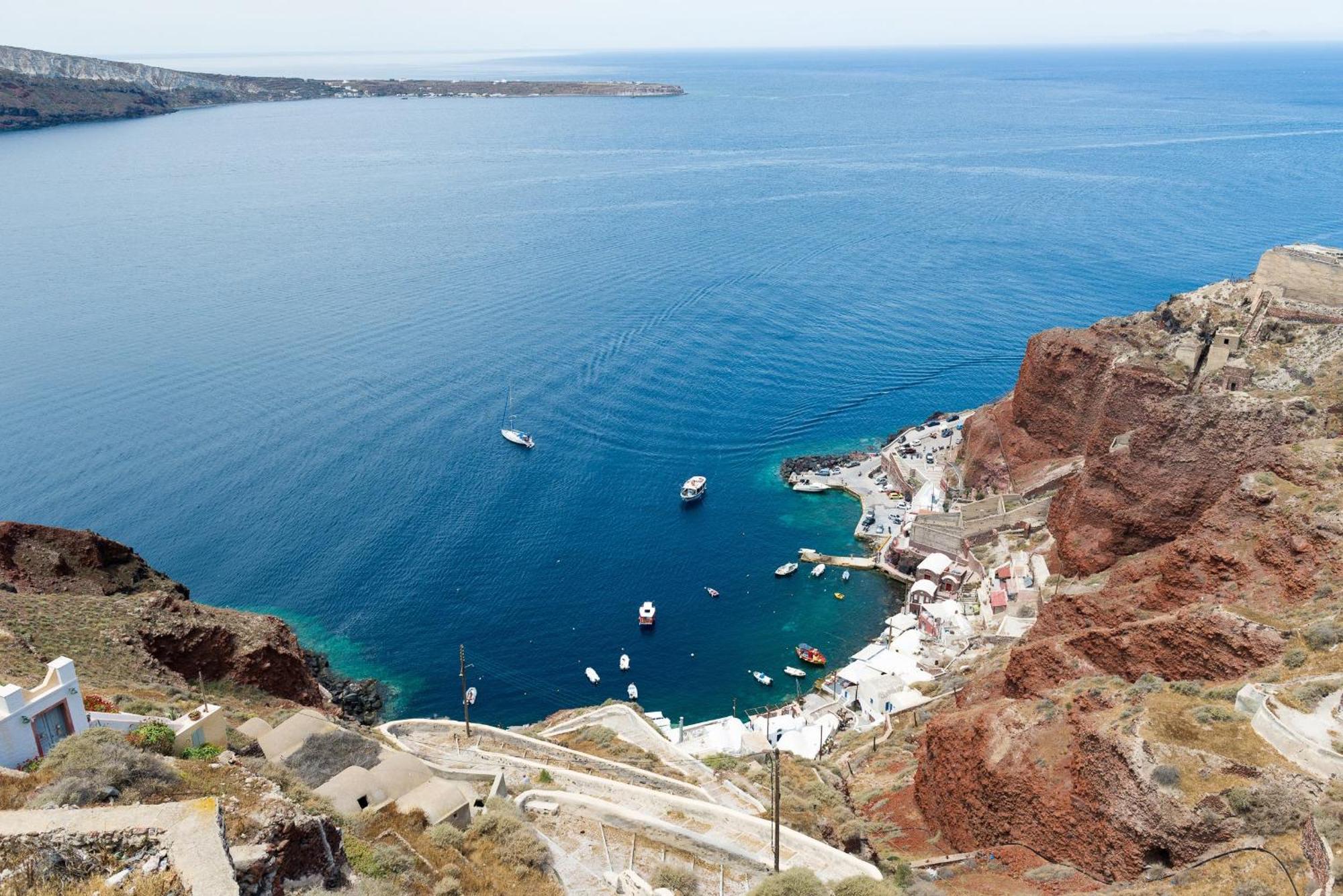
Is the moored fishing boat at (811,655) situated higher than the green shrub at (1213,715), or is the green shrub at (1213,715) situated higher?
the green shrub at (1213,715)

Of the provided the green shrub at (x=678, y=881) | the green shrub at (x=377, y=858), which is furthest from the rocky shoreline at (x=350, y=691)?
the green shrub at (x=678, y=881)

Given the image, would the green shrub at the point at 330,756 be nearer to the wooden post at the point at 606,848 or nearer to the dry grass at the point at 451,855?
the dry grass at the point at 451,855

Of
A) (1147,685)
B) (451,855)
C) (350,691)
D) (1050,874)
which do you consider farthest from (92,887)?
(350,691)

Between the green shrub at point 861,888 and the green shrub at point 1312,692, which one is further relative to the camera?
the green shrub at point 1312,692

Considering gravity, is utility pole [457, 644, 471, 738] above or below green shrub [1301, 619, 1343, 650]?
below

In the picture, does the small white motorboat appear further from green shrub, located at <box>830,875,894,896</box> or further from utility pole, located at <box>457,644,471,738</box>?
green shrub, located at <box>830,875,894,896</box>

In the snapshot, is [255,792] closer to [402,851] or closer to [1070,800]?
[402,851]

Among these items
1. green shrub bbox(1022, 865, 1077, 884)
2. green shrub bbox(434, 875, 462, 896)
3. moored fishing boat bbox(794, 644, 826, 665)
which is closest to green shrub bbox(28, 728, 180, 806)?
green shrub bbox(434, 875, 462, 896)
